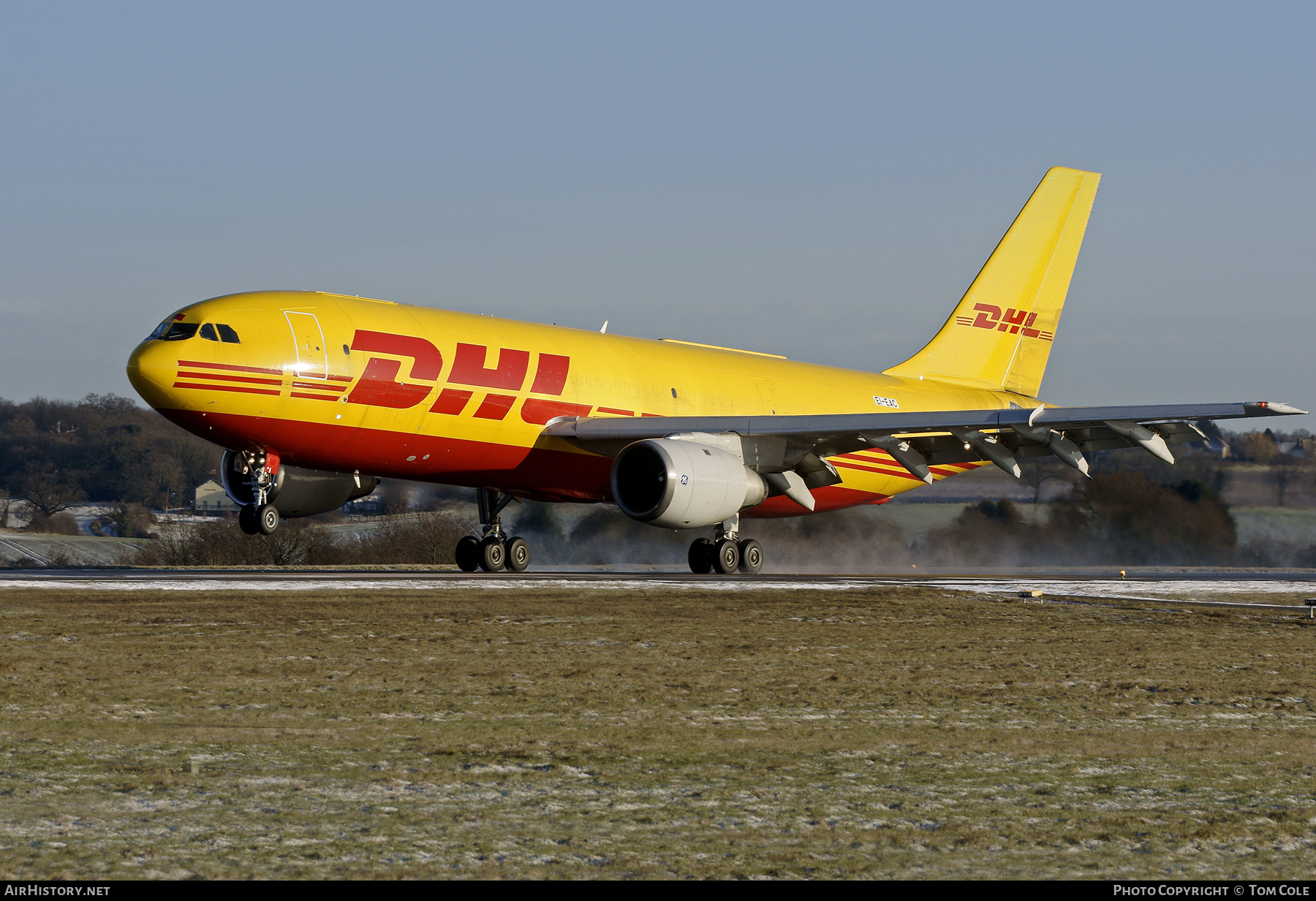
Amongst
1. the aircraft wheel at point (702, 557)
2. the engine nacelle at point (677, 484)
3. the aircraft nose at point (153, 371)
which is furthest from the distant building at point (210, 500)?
the engine nacelle at point (677, 484)

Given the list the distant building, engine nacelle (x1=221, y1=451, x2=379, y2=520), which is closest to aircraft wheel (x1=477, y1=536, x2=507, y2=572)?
engine nacelle (x1=221, y1=451, x2=379, y2=520)

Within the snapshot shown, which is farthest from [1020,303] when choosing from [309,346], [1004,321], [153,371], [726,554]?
[153,371]

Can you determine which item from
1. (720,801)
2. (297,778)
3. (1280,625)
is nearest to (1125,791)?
(720,801)

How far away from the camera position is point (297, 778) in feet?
19.4

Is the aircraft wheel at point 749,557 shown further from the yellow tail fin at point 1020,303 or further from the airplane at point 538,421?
the yellow tail fin at point 1020,303

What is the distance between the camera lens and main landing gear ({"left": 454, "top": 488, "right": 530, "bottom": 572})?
26.4 meters

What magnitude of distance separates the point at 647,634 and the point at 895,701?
4430 millimetres

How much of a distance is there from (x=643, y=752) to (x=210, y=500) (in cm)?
5211

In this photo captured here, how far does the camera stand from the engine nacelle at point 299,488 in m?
24.8

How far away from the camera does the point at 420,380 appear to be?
22.4 m

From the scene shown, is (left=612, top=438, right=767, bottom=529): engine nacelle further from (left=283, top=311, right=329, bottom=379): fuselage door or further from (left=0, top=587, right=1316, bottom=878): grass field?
(left=0, top=587, right=1316, bottom=878): grass field

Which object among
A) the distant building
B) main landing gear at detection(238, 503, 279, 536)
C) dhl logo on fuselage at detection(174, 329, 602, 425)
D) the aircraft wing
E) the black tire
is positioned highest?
dhl logo on fuselage at detection(174, 329, 602, 425)

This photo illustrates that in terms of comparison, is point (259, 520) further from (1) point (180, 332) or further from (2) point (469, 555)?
(2) point (469, 555)

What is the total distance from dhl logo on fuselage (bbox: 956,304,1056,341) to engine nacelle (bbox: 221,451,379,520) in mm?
15739
